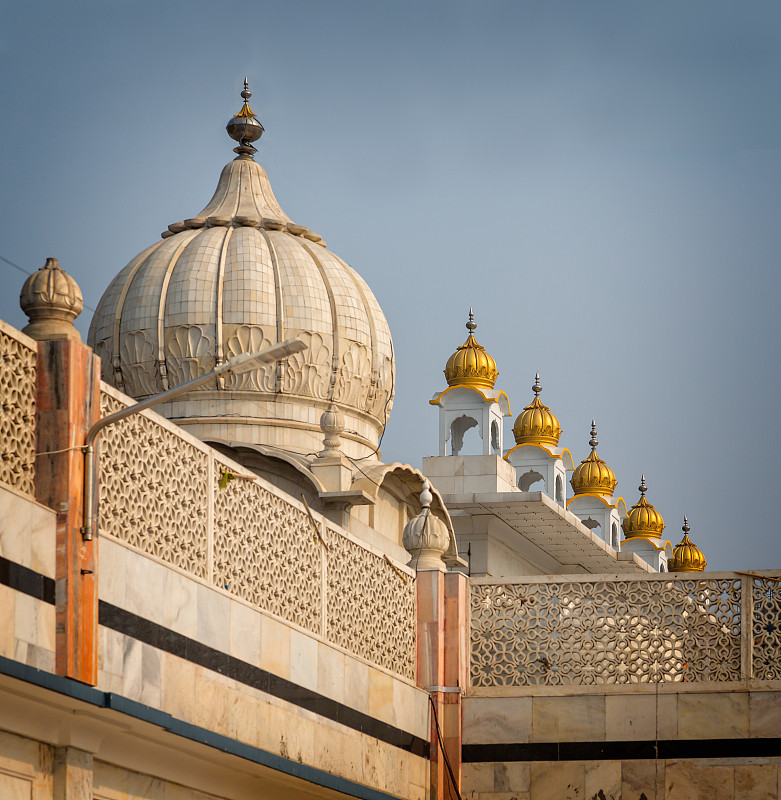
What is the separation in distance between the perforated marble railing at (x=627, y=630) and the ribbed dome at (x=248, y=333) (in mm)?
3994

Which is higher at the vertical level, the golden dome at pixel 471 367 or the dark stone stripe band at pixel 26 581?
the golden dome at pixel 471 367

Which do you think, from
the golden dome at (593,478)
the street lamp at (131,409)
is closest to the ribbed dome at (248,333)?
the street lamp at (131,409)

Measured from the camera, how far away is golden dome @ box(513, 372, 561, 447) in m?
26.7

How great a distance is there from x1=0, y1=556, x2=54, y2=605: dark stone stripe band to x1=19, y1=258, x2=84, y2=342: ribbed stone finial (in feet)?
4.59

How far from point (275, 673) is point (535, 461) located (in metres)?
14.8

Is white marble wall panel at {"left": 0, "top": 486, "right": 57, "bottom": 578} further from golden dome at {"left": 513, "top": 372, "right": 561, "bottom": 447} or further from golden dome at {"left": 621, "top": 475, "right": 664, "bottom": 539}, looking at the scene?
golden dome at {"left": 621, "top": 475, "right": 664, "bottom": 539}

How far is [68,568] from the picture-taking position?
9242 millimetres

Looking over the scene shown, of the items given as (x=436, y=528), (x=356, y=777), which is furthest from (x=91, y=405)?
(x=436, y=528)

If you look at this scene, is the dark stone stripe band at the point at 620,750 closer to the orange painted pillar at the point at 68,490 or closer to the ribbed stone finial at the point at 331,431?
the ribbed stone finial at the point at 331,431

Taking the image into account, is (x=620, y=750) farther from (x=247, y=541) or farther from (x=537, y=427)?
(x=537, y=427)

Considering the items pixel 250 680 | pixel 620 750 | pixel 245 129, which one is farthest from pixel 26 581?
pixel 245 129

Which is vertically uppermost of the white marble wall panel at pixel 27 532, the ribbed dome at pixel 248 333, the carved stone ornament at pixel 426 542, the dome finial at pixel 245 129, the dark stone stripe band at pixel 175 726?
the dome finial at pixel 245 129

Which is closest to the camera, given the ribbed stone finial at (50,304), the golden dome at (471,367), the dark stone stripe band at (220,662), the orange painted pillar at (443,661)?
the dark stone stripe band at (220,662)

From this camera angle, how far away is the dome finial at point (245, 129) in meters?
20.0
